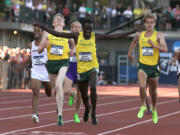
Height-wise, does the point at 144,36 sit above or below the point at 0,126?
above

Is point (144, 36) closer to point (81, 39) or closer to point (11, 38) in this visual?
point (81, 39)

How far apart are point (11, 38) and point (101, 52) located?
11405 millimetres

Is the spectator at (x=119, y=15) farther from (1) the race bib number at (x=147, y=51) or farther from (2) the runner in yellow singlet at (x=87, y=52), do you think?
(2) the runner in yellow singlet at (x=87, y=52)

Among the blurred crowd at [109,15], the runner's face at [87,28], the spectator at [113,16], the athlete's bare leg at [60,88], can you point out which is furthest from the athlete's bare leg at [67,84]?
the spectator at [113,16]

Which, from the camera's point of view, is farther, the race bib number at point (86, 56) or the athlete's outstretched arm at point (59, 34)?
the race bib number at point (86, 56)

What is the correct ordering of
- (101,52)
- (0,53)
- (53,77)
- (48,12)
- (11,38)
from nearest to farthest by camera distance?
(53,77), (0,53), (11,38), (48,12), (101,52)

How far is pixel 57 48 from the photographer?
39.0ft

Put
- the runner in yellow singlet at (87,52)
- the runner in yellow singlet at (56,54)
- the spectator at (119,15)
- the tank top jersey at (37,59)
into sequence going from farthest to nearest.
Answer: the spectator at (119,15)
the tank top jersey at (37,59)
the runner in yellow singlet at (56,54)
the runner in yellow singlet at (87,52)

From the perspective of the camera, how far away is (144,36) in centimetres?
1230

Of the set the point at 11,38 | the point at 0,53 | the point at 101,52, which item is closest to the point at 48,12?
the point at 11,38

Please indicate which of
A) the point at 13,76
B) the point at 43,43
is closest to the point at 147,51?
the point at 43,43

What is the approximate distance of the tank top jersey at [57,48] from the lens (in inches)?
468

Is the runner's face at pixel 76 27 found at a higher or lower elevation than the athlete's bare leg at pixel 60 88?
higher

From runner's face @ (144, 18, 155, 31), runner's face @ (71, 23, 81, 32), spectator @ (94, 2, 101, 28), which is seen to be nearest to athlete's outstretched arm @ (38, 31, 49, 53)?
runner's face @ (71, 23, 81, 32)
